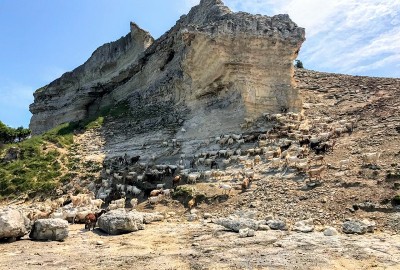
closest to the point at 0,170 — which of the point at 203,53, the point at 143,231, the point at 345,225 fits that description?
the point at 203,53

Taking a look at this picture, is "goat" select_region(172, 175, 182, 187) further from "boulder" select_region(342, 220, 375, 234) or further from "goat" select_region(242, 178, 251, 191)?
"boulder" select_region(342, 220, 375, 234)

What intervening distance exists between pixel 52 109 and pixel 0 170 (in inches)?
847

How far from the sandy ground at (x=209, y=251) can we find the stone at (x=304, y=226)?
0.34 meters

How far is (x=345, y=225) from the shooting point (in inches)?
620

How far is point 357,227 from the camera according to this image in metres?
15.5

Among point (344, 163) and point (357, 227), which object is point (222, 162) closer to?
point (344, 163)

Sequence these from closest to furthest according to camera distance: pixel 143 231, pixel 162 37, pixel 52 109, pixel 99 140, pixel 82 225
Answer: pixel 143 231, pixel 82 225, pixel 99 140, pixel 162 37, pixel 52 109

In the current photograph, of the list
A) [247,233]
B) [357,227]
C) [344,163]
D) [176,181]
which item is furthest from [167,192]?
[357,227]

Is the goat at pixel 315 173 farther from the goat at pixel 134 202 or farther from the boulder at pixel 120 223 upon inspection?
the goat at pixel 134 202

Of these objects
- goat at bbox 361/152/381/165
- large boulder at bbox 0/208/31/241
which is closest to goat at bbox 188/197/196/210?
large boulder at bbox 0/208/31/241

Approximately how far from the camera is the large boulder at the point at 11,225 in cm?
1683

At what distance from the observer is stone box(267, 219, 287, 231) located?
16.5 m

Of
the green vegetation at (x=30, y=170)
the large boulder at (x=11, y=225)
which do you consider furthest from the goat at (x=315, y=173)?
the green vegetation at (x=30, y=170)

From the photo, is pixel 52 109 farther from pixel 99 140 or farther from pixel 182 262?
pixel 182 262
